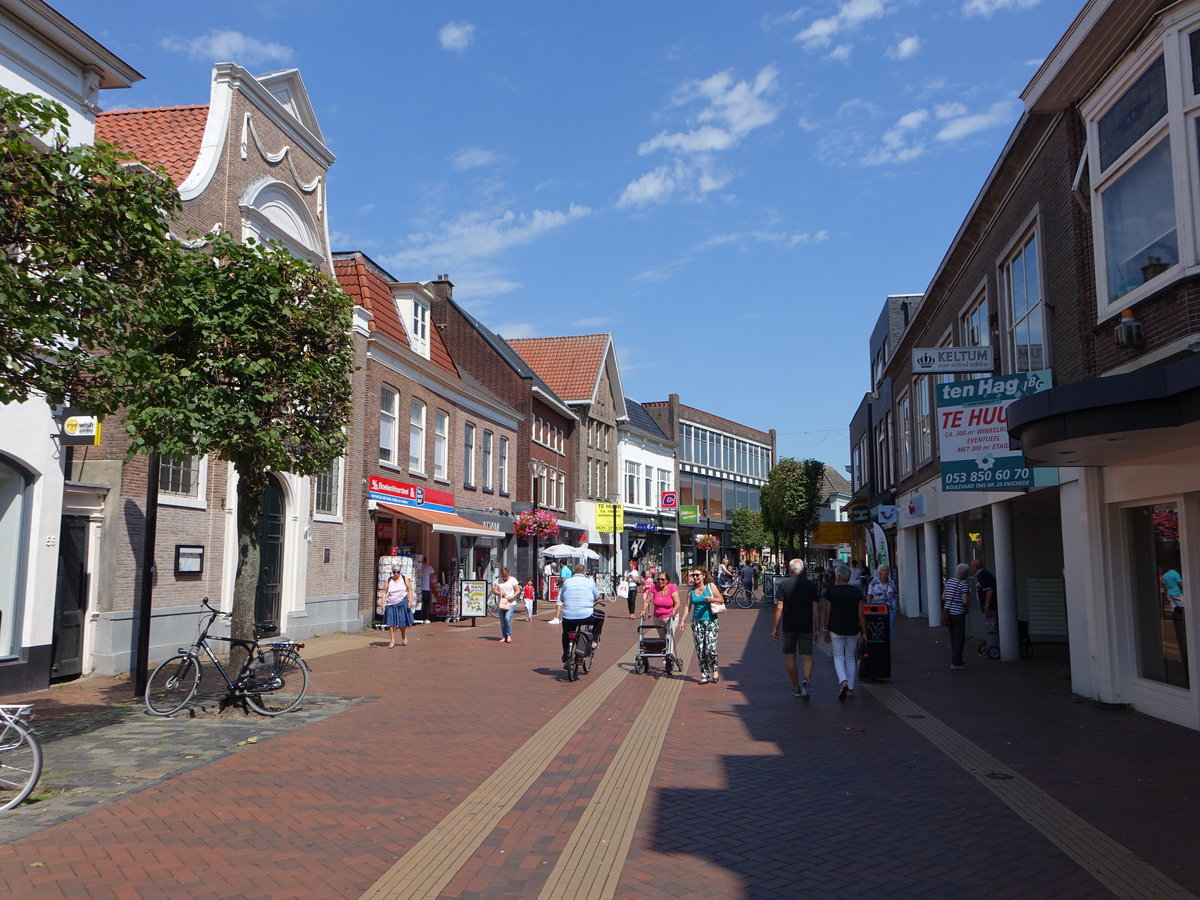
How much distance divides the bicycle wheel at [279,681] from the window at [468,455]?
1901 cm

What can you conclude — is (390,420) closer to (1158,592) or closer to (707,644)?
(707,644)

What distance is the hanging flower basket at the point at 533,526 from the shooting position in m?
33.3

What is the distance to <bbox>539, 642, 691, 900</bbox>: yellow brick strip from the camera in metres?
5.09

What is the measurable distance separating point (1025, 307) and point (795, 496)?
38087 mm

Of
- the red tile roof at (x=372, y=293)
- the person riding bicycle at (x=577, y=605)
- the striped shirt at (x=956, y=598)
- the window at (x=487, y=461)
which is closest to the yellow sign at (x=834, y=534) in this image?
the window at (x=487, y=461)

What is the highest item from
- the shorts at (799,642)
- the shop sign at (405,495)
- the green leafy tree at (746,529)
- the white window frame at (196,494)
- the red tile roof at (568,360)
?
the red tile roof at (568,360)

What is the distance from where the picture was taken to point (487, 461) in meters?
32.8

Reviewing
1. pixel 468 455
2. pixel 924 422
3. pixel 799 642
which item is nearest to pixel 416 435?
pixel 468 455

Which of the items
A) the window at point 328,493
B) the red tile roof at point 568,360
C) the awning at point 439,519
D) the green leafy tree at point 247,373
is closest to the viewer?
the green leafy tree at point 247,373

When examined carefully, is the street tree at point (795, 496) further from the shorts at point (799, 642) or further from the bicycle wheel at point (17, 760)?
the bicycle wheel at point (17, 760)

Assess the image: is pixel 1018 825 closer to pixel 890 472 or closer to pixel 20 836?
pixel 20 836

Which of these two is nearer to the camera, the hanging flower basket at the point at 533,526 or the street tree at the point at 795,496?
the hanging flower basket at the point at 533,526

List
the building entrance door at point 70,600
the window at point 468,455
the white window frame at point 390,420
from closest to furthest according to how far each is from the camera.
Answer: the building entrance door at point 70,600 → the white window frame at point 390,420 → the window at point 468,455

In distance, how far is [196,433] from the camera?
9922 millimetres
